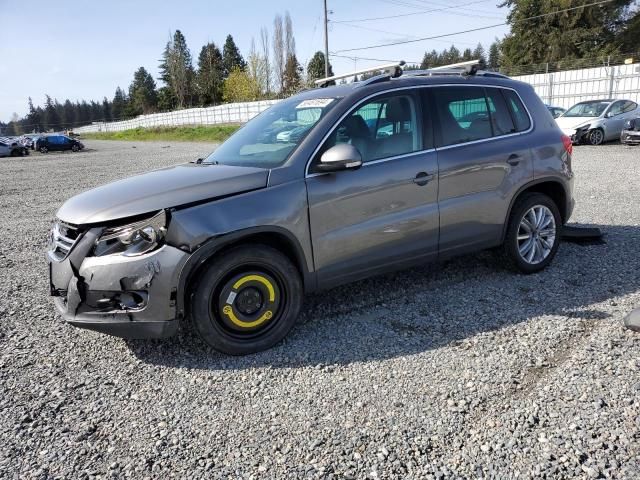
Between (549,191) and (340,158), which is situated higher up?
(340,158)

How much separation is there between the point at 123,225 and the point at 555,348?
303 centimetres

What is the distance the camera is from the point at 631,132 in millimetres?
15969

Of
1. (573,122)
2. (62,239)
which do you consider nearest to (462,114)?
(62,239)

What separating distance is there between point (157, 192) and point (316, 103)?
1506 mm

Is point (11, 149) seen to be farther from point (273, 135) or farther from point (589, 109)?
point (273, 135)

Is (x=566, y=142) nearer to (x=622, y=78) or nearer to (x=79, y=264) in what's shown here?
(x=79, y=264)

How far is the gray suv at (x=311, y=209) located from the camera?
3.19m

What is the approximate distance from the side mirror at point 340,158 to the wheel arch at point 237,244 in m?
0.56

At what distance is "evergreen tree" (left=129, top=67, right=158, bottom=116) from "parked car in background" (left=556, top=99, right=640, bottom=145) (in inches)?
3696

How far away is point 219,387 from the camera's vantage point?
10.3 feet

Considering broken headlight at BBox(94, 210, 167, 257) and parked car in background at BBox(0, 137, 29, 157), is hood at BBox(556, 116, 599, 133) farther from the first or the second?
parked car in background at BBox(0, 137, 29, 157)

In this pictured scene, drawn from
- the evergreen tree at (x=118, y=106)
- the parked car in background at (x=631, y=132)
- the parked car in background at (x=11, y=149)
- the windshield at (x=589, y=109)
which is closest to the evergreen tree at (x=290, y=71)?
the parked car in background at (x=11, y=149)

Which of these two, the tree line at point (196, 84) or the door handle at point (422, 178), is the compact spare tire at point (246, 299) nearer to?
the door handle at point (422, 178)

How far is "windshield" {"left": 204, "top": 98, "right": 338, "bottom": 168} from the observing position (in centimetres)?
379
